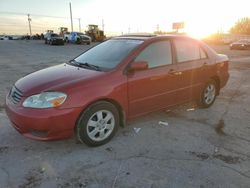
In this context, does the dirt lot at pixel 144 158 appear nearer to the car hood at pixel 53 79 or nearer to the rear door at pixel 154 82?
the rear door at pixel 154 82

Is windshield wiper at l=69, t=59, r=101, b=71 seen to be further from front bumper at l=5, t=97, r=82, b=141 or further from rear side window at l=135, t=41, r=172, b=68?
front bumper at l=5, t=97, r=82, b=141

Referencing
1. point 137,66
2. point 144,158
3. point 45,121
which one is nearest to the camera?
point 45,121

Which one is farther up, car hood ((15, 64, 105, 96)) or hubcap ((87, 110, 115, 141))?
car hood ((15, 64, 105, 96))

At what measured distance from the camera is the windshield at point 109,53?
409cm

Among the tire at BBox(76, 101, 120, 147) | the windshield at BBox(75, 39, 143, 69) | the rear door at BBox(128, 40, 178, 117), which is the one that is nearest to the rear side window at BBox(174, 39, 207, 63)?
the rear door at BBox(128, 40, 178, 117)

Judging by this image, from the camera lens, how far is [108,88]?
3688 millimetres

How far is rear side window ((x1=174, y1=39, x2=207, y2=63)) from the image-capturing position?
475 centimetres

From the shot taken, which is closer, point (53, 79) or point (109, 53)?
point (53, 79)

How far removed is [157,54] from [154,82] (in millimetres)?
499

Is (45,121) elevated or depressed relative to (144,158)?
elevated

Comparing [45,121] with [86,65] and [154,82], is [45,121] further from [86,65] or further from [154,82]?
[154,82]

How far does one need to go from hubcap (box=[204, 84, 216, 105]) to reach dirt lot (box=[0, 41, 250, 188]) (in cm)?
75

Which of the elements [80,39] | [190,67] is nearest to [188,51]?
[190,67]

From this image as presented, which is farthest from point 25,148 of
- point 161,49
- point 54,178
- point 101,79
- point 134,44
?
point 161,49
